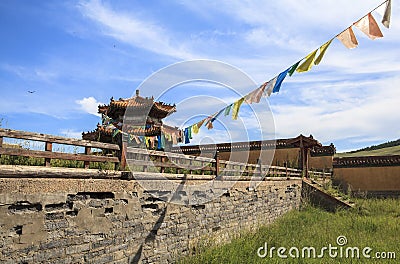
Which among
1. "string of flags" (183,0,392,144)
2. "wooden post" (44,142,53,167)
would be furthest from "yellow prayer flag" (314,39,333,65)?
"wooden post" (44,142,53,167)

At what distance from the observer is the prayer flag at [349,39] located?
633 cm

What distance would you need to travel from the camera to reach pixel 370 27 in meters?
6.03

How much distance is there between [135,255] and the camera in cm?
630

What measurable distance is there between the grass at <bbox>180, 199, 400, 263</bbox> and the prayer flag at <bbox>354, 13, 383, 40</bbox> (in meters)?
4.67

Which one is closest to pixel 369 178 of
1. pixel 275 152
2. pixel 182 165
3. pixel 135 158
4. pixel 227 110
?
pixel 275 152

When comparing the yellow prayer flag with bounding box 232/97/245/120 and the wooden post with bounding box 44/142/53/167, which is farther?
the yellow prayer flag with bounding box 232/97/245/120

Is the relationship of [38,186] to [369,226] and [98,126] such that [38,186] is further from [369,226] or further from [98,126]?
[369,226]

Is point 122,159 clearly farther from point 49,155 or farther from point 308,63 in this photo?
point 308,63

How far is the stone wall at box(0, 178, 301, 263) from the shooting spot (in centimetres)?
450

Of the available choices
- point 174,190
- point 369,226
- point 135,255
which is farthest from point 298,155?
point 135,255

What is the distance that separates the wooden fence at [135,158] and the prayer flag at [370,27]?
4367mm

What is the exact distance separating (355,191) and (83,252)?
16.0m

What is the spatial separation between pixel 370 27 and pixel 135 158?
475 centimetres

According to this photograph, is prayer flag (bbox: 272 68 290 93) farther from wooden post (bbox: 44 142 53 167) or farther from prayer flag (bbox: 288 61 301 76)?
wooden post (bbox: 44 142 53 167)
